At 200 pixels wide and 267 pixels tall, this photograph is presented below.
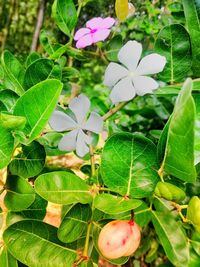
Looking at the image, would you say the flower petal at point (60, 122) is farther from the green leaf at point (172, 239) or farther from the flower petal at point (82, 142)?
the green leaf at point (172, 239)

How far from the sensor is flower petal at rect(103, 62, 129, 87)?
443 mm

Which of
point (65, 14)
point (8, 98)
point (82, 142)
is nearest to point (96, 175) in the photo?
point (82, 142)

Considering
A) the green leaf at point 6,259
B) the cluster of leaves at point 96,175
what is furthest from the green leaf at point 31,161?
the green leaf at point 6,259

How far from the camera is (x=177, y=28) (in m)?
0.48

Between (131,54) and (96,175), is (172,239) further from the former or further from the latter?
(131,54)

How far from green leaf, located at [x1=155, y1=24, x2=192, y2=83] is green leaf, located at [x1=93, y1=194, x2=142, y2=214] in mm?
204

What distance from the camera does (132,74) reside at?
444mm

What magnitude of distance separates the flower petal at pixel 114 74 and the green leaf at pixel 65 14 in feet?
0.54

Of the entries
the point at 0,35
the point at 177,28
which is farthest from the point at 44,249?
the point at 0,35

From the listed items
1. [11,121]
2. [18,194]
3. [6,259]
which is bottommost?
[6,259]

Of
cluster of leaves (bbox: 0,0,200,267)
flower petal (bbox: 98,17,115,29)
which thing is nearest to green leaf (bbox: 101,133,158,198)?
cluster of leaves (bbox: 0,0,200,267)

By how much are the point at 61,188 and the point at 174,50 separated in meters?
0.24

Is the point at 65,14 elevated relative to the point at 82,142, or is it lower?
elevated

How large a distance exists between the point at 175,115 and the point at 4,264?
31cm
